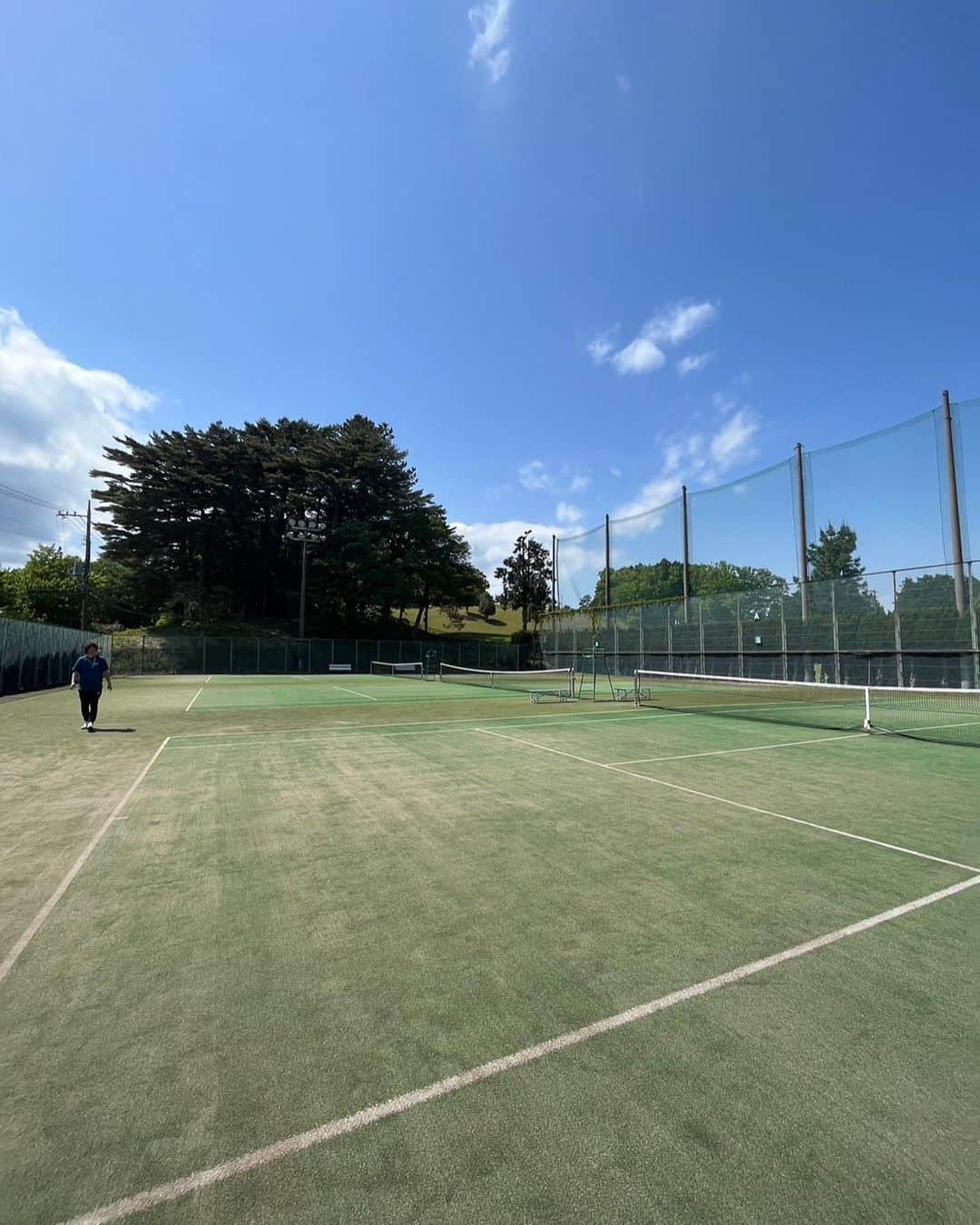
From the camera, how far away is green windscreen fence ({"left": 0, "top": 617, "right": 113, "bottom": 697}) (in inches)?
869

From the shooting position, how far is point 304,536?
50.8m

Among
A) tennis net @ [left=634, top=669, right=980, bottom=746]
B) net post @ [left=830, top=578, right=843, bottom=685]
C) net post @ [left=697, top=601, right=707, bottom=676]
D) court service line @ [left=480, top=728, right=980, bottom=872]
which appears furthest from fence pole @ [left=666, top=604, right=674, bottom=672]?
court service line @ [left=480, top=728, right=980, bottom=872]

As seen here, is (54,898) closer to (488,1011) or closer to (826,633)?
(488,1011)

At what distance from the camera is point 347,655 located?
4944 cm

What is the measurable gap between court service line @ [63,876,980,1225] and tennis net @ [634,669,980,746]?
10.3m

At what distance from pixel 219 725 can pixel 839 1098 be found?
1353cm

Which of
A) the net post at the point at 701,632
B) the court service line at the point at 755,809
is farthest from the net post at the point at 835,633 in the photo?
the court service line at the point at 755,809

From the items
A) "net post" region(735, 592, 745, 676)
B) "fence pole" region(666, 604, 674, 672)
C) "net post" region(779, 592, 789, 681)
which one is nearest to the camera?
"net post" region(779, 592, 789, 681)

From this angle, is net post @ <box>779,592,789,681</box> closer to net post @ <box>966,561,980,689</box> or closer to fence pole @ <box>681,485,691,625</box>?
net post @ <box>966,561,980,689</box>

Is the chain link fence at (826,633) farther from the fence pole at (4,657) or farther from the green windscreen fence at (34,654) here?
the fence pole at (4,657)

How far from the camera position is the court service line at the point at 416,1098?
1.84 m

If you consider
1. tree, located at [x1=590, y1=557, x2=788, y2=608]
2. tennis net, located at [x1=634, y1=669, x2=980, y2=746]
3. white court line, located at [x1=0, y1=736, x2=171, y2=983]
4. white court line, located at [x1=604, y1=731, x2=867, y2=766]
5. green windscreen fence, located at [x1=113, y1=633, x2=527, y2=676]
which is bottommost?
white court line, located at [x1=0, y1=736, x2=171, y2=983]

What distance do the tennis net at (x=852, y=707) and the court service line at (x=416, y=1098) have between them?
407 inches

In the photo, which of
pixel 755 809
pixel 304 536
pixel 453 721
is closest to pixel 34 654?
pixel 453 721
